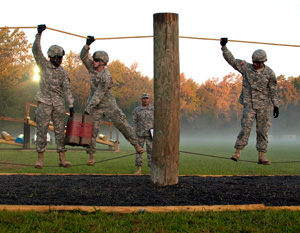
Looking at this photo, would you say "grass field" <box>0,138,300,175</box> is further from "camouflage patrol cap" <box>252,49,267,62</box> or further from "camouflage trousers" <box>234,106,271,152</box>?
"camouflage patrol cap" <box>252,49,267,62</box>

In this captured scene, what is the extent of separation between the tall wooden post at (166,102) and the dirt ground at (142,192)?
0.31 meters

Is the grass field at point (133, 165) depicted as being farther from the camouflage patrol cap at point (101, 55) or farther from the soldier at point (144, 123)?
the camouflage patrol cap at point (101, 55)

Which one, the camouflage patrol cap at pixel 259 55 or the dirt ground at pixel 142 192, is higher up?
the camouflage patrol cap at pixel 259 55

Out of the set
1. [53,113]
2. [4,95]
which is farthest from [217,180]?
[4,95]

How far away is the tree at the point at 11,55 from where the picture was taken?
39219 millimetres

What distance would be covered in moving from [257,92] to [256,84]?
164 mm

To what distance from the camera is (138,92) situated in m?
56.5

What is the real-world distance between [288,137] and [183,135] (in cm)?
2082

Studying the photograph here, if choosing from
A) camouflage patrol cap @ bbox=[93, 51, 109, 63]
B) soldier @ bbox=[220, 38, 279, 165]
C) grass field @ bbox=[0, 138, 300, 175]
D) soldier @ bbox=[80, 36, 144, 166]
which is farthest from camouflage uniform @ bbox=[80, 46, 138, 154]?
soldier @ bbox=[220, 38, 279, 165]

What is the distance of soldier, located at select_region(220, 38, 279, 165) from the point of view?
29.5 feet

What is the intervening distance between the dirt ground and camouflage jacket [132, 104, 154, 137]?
13.0ft

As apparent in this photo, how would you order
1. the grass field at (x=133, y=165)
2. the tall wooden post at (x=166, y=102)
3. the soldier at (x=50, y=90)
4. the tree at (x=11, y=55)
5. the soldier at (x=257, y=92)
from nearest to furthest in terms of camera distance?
the tall wooden post at (x=166, y=102) < the soldier at (x=50, y=90) < the soldier at (x=257, y=92) < the grass field at (x=133, y=165) < the tree at (x=11, y=55)

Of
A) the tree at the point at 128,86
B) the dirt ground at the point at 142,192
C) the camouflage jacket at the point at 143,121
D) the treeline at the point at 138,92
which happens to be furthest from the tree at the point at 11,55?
the dirt ground at the point at 142,192

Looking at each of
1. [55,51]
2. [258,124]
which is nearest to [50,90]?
[55,51]
